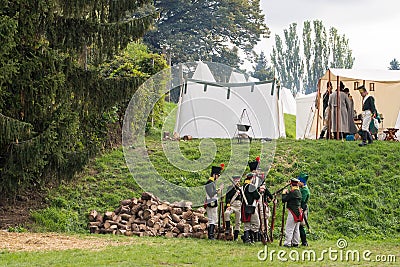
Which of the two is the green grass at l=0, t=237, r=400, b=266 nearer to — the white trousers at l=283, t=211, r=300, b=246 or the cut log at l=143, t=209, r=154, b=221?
the white trousers at l=283, t=211, r=300, b=246

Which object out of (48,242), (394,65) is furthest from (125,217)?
(394,65)

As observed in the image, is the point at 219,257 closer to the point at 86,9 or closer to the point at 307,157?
the point at 86,9

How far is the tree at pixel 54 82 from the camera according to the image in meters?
12.4

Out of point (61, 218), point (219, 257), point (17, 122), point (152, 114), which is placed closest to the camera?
point (219, 257)

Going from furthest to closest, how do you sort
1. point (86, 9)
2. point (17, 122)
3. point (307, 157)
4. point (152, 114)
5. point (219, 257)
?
point (152, 114) < point (307, 157) < point (86, 9) < point (17, 122) < point (219, 257)

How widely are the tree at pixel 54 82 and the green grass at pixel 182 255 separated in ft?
7.53

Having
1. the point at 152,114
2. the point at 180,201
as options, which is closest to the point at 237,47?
the point at 152,114

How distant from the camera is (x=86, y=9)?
13.7 metres

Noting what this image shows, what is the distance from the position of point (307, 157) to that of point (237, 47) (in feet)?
97.5

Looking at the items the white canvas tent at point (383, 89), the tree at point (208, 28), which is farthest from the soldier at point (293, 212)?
the tree at point (208, 28)

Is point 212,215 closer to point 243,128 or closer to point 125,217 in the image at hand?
point 125,217

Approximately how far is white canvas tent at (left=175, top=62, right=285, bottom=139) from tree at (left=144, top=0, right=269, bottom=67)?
21.8m

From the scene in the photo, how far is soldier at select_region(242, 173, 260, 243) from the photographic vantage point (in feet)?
39.8

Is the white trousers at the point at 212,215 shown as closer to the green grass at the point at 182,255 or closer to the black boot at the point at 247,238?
the green grass at the point at 182,255
